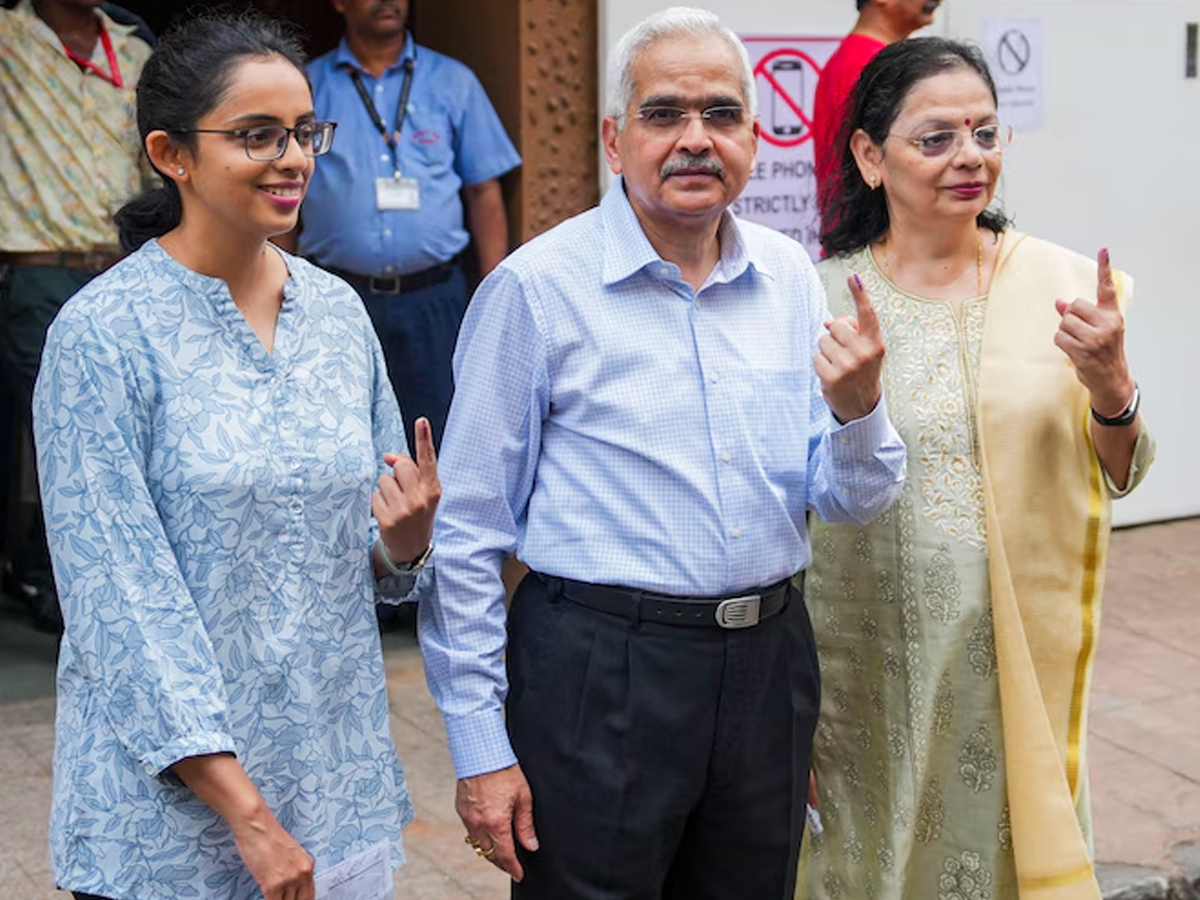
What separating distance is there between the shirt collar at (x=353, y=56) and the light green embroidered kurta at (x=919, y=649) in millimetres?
2372

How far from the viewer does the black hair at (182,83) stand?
2.31 m

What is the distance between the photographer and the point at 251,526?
2.26 meters

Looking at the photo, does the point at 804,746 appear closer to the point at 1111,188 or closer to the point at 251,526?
the point at 251,526

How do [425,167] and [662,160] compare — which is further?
[425,167]

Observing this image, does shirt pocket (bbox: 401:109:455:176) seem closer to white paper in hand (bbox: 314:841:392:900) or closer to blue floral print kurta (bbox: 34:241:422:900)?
blue floral print kurta (bbox: 34:241:422:900)

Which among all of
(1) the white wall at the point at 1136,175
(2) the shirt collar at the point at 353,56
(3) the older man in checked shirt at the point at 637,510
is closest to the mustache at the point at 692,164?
(3) the older man in checked shirt at the point at 637,510


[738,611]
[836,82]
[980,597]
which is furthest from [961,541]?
[836,82]

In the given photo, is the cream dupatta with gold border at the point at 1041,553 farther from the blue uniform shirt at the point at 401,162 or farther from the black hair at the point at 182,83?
the blue uniform shirt at the point at 401,162

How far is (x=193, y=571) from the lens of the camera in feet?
7.32

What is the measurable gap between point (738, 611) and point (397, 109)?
298 centimetres

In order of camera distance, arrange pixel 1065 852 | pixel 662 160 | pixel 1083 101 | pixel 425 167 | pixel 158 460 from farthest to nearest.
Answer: pixel 1083 101 → pixel 425 167 → pixel 1065 852 → pixel 662 160 → pixel 158 460

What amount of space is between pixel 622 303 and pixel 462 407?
0.94ft

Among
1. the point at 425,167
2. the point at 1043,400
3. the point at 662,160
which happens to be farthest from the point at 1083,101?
the point at 662,160

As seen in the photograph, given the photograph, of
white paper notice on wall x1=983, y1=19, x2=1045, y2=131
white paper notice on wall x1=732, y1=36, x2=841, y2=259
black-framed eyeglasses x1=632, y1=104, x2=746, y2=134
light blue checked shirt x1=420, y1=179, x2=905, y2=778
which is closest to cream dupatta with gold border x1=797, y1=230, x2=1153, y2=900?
light blue checked shirt x1=420, y1=179, x2=905, y2=778
